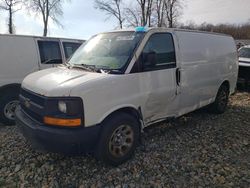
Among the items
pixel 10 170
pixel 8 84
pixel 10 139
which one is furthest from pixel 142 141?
pixel 8 84

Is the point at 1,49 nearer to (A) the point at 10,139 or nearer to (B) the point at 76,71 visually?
(A) the point at 10,139

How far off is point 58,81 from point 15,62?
2714mm

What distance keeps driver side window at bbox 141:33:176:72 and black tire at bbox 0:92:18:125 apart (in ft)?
11.1

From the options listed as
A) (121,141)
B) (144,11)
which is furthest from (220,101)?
(144,11)

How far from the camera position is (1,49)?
17.0ft

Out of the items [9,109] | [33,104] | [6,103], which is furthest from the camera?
[9,109]

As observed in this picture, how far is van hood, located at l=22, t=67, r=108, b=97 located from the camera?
3.05 metres

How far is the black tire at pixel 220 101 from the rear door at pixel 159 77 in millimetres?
2362

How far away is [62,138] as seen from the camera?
9.96ft

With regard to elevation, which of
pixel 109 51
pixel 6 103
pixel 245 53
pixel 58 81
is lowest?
pixel 6 103

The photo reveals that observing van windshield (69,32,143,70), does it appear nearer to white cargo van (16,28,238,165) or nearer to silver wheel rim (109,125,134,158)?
white cargo van (16,28,238,165)

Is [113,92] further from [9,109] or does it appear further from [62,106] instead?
[9,109]

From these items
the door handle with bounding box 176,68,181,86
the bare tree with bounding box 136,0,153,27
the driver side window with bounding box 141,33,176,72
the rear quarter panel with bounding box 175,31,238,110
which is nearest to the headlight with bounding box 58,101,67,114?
the driver side window with bounding box 141,33,176,72

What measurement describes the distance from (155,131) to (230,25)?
6079cm
